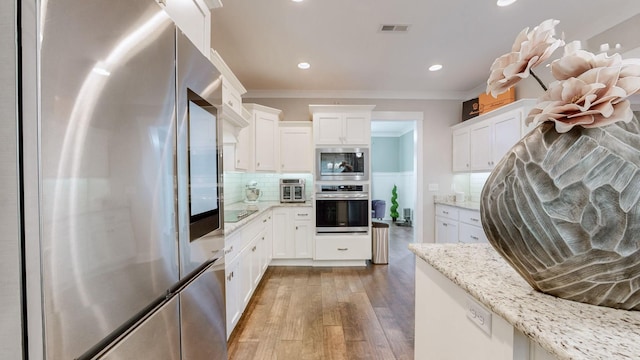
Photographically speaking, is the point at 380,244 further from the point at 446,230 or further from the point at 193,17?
the point at 193,17

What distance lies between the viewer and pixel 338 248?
3.71 meters

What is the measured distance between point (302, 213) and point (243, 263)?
159 centimetres

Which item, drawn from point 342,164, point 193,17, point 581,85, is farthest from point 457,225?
point 193,17

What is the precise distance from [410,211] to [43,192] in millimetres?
7654

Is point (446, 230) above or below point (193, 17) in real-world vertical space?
below

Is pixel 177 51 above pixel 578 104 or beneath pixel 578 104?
above

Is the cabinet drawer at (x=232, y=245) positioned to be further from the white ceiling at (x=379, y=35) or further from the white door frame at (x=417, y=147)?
the white door frame at (x=417, y=147)

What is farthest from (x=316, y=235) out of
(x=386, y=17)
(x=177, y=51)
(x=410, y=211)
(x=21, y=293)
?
(x=410, y=211)

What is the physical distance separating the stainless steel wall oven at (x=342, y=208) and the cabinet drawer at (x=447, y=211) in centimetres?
123

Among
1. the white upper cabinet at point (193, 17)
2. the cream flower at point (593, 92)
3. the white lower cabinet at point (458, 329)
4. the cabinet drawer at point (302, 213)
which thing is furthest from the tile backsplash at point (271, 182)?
the cream flower at point (593, 92)

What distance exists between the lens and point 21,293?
1.51ft

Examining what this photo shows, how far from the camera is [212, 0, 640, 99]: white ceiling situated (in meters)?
2.19

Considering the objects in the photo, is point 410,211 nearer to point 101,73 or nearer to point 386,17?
point 386,17

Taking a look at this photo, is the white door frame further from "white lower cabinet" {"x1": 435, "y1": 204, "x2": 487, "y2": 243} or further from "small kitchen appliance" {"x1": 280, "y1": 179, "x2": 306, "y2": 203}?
"small kitchen appliance" {"x1": 280, "y1": 179, "x2": 306, "y2": 203}
